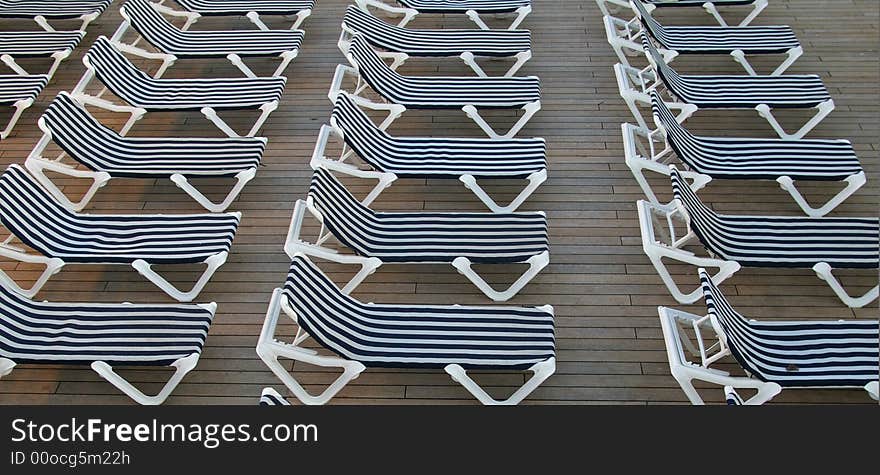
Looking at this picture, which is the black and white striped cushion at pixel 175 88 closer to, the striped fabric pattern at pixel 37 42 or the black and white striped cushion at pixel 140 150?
the black and white striped cushion at pixel 140 150

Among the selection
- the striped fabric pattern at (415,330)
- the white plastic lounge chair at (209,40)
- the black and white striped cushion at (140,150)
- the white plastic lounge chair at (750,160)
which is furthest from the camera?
the white plastic lounge chair at (209,40)

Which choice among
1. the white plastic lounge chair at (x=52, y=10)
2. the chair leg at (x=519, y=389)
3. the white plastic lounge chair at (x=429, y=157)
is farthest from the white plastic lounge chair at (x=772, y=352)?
the white plastic lounge chair at (x=52, y=10)

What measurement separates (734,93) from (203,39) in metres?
3.83

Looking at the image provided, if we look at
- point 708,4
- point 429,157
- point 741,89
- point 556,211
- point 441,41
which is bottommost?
point 556,211

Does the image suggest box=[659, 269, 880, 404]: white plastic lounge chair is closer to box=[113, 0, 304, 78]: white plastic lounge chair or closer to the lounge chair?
the lounge chair

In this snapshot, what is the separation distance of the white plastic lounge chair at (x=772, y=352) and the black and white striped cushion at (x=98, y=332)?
2263 mm

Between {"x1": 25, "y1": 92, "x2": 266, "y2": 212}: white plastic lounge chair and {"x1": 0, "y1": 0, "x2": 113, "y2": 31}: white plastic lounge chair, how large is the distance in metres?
1.82

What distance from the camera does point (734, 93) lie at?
575 cm

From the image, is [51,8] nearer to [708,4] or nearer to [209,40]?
[209,40]

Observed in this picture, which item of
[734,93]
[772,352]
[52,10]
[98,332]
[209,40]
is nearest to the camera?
[772,352]

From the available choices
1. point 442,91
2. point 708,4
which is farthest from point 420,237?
point 708,4

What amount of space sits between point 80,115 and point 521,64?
Answer: 297 centimetres

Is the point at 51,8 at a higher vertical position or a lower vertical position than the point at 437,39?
lower

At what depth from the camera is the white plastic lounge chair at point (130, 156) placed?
16.7 ft
